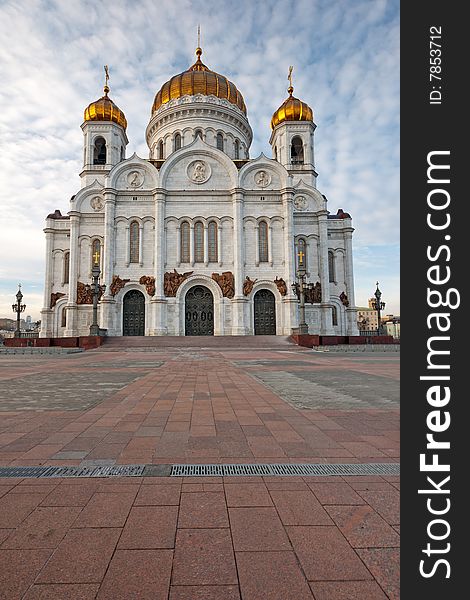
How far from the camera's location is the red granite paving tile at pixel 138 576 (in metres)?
1.65

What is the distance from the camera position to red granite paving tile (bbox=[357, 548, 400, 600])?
1.70 m

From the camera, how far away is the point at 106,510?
246cm

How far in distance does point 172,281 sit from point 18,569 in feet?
98.0

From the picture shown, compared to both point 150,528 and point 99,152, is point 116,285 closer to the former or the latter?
point 99,152

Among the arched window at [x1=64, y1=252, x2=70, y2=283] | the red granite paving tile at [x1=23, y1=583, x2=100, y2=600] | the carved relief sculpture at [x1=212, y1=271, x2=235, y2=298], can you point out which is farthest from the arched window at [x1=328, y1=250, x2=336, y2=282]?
the red granite paving tile at [x1=23, y1=583, x2=100, y2=600]

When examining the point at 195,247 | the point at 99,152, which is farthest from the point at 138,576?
the point at 99,152

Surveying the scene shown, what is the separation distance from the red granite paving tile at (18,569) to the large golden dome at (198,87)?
138 ft

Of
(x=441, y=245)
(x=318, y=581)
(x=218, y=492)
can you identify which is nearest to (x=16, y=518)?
(x=218, y=492)

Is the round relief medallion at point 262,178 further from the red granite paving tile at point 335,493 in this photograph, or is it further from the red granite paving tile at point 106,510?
the red granite paving tile at point 106,510

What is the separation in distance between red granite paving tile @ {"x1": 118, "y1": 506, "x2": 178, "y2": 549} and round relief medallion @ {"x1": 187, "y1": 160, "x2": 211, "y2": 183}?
33491mm

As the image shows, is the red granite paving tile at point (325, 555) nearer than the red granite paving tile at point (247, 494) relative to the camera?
Yes

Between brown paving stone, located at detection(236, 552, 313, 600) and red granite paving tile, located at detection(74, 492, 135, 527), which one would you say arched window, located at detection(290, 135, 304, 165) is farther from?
brown paving stone, located at detection(236, 552, 313, 600)

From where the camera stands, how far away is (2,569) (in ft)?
6.02

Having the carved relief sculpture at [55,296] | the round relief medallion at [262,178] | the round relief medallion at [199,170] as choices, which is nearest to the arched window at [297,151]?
the round relief medallion at [262,178]
